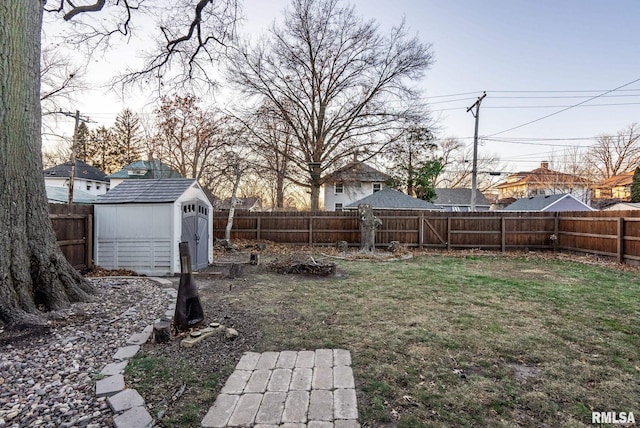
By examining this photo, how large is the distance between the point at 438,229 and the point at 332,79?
33.1 ft

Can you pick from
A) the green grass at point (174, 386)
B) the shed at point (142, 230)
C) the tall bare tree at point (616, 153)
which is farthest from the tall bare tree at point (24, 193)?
the tall bare tree at point (616, 153)

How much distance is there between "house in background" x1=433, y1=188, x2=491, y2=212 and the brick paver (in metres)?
27.2

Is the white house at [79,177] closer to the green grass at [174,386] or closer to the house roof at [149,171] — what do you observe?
the house roof at [149,171]

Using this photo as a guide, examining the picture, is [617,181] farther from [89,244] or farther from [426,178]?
[89,244]

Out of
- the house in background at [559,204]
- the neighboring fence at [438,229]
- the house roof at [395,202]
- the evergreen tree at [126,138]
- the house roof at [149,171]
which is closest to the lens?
the neighboring fence at [438,229]

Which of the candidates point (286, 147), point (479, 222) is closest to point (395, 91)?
point (286, 147)

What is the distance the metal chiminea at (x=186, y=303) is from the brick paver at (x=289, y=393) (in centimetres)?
101

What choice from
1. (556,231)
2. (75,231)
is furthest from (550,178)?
(75,231)

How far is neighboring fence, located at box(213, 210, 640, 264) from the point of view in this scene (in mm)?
11297

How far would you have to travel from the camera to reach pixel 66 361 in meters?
2.70

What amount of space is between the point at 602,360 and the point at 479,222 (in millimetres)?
10162

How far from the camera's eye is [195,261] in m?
7.67

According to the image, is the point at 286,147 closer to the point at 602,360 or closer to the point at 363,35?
the point at 363,35

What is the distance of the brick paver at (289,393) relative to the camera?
1938 millimetres
